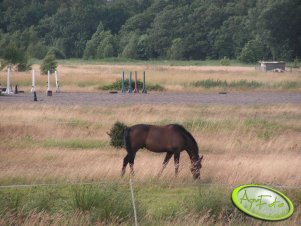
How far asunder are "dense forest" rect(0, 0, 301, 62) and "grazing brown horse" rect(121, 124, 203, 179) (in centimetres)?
5610

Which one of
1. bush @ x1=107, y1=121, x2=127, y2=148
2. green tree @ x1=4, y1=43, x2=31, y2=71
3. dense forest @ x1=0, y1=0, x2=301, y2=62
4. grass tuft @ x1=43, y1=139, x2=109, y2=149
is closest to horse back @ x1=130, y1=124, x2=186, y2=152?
bush @ x1=107, y1=121, x2=127, y2=148

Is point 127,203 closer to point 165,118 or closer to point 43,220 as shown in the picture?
point 43,220

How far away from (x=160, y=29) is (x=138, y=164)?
103 m

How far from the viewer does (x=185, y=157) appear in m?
18.4

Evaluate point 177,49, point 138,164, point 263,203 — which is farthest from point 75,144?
point 177,49

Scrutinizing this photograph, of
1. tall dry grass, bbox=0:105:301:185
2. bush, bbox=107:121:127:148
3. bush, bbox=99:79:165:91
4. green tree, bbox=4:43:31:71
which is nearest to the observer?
tall dry grass, bbox=0:105:301:185

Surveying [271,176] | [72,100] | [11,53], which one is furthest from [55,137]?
[11,53]

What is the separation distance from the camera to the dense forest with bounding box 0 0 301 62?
97500 millimetres

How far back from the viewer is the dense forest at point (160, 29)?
97.5m

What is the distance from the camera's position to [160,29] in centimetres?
11862

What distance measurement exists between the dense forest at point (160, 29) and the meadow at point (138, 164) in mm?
43703

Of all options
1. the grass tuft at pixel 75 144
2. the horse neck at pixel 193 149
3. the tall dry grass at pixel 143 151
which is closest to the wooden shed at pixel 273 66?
the tall dry grass at pixel 143 151

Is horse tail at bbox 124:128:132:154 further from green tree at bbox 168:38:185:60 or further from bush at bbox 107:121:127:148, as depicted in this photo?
green tree at bbox 168:38:185:60

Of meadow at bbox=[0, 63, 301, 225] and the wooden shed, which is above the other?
meadow at bbox=[0, 63, 301, 225]
